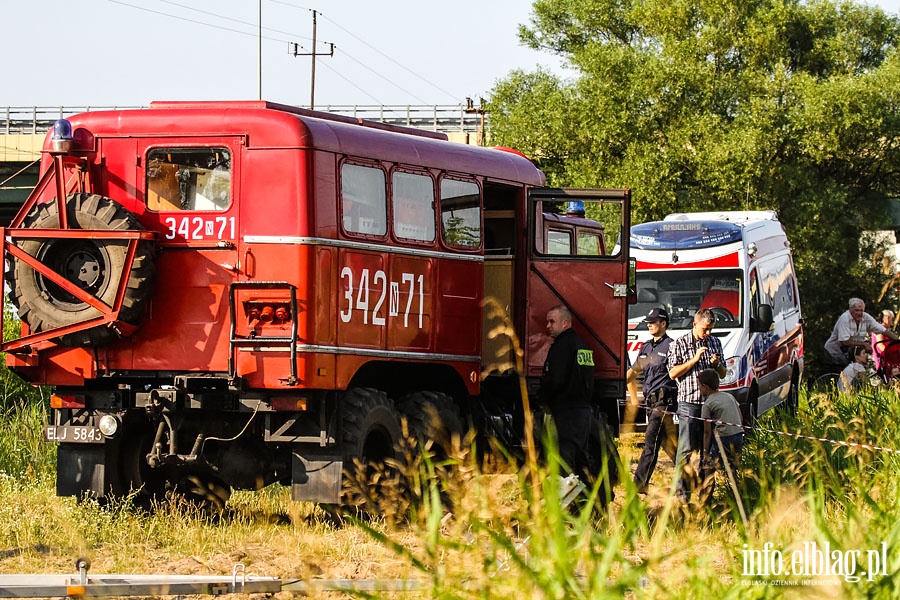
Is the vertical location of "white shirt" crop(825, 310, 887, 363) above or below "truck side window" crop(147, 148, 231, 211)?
below

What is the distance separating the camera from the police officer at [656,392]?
536 inches

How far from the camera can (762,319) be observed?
19.6 meters

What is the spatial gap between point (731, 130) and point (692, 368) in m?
20.7

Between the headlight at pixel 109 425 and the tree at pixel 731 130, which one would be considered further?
the tree at pixel 731 130

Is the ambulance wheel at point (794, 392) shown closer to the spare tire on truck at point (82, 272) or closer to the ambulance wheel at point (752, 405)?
the ambulance wheel at point (752, 405)

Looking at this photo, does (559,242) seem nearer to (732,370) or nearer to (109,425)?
(732,370)

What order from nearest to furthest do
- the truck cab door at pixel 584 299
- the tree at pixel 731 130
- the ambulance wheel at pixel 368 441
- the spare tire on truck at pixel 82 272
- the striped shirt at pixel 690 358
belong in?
the spare tire on truck at pixel 82 272
the ambulance wheel at pixel 368 441
the striped shirt at pixel 690 358
the truck cab door at pixel 584 299
the tree at pixel 731 130

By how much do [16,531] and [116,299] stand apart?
1923 millimetres

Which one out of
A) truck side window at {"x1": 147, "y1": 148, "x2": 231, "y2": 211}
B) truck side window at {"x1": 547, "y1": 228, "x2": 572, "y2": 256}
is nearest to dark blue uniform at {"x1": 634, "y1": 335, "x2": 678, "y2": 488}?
truck side window at {"x1": 547, "y1": 228, "x2": 572, "y2": 256}

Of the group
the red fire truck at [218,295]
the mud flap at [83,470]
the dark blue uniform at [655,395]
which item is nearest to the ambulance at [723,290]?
the dark blue uniform at [655,395]

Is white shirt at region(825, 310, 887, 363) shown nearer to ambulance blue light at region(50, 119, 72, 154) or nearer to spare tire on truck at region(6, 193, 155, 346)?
spare tire on truck at region(6, 193, 155, 346)

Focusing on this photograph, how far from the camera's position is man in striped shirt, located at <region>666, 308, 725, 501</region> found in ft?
41.6

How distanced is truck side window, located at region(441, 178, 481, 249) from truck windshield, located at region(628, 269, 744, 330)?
7138mm

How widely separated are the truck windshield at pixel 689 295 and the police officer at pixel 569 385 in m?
7.59
